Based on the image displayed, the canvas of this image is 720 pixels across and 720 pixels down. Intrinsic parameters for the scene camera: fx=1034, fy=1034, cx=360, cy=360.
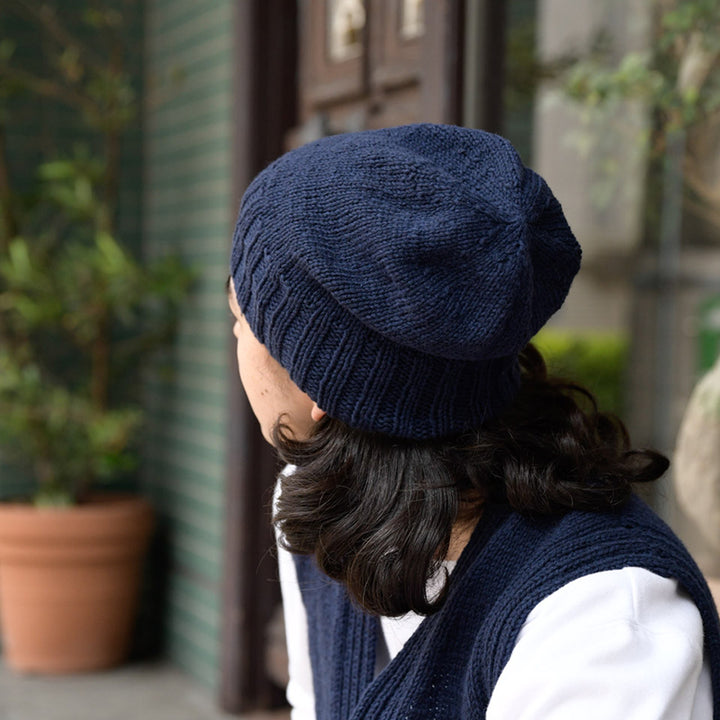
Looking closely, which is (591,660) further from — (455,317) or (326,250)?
(326,250)

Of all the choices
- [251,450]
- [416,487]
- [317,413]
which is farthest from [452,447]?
[251,450]

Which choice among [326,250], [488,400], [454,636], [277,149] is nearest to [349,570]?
[454,636]

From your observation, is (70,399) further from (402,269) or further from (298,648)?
(402,269)

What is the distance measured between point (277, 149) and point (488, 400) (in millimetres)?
2470

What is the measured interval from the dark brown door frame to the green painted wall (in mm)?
185

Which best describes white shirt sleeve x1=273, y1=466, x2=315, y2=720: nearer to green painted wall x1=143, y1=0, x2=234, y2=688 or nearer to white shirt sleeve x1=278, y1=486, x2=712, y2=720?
white shirt sleeve x1=278, y1=486, x2=712, y2=720

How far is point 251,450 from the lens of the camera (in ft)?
11.9

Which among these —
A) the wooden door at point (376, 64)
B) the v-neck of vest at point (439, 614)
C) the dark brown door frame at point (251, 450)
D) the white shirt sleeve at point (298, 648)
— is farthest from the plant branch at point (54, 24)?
the v-neck of vest at point (439, 614)

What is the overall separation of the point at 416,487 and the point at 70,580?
304cm

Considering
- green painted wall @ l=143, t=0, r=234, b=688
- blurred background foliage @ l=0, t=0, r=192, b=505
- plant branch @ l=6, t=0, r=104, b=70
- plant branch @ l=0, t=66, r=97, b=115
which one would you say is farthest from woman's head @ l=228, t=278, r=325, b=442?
plant branch @ l=6, t=0, r=104, b=70

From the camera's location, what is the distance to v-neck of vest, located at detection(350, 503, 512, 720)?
1303 mm

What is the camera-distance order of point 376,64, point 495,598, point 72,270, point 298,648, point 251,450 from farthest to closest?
point 72,270 < point 251,450 < point 376,64 < point 298,648 < point 495,598

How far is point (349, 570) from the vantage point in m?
1.30

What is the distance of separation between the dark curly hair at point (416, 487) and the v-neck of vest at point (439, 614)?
2 centimetres
